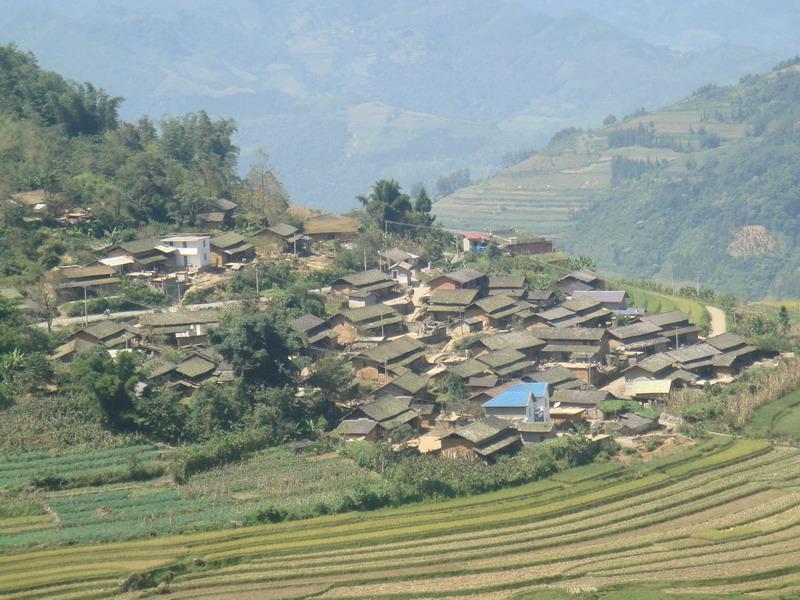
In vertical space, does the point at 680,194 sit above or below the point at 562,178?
below

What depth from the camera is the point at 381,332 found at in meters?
47.1

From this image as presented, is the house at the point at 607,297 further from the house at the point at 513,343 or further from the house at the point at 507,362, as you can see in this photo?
the house at the point at 507,362

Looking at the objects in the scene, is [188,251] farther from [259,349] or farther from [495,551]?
[495,551]

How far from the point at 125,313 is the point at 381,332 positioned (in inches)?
357

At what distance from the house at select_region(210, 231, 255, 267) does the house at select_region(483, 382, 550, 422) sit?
16436 mm

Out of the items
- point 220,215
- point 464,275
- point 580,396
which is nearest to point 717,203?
point 464,275

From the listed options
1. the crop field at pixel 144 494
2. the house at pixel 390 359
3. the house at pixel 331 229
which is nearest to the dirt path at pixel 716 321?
the house at pixel 390 359

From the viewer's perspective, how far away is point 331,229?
58906 millimetres

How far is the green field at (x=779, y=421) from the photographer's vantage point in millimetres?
38344

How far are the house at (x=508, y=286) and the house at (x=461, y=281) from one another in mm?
314

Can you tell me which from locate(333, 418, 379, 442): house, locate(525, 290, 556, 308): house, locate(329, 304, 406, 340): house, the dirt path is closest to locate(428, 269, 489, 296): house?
locate(525, 290, 556, 308): house

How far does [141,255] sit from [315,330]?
8.83m

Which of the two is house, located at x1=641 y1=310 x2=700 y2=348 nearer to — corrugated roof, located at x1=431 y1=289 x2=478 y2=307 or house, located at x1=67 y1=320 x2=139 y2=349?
corrugated roof, located at x1=431 y1=289 x2=478 y2=307

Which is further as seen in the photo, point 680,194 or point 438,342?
point 680,194
